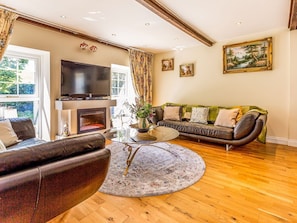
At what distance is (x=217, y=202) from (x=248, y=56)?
354cm

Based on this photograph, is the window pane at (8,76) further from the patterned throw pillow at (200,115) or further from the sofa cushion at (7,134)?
the patterned throw pillow at (200,115)

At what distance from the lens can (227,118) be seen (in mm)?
3719

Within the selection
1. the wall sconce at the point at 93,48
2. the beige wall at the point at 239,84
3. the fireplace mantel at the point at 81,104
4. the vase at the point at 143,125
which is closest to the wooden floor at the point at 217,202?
the vase at the point at 143,125

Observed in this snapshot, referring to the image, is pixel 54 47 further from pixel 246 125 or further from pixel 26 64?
pixel 246 125

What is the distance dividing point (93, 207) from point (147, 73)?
14.6ft

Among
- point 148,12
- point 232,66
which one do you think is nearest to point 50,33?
point 148,12

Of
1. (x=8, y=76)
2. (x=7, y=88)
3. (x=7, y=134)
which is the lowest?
(x=7, y=134)

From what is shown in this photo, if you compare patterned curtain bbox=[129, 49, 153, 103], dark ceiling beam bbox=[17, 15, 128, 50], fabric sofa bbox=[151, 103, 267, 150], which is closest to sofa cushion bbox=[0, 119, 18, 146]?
dark ceiling beam bbox=[17, 15, 128, 50]

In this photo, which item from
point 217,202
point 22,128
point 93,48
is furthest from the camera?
point 93,48

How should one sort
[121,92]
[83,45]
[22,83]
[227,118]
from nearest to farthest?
[22,83] < [227,118] < [83,45] < [121,92]

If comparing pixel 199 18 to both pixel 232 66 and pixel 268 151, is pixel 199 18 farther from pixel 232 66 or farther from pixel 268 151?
pixel 268 151

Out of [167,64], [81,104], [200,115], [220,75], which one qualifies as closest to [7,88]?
[81,104]

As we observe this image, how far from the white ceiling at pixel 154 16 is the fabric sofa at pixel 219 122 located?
1.68 m

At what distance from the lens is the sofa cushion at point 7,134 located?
2.21 meters
